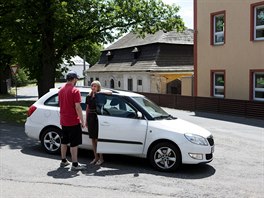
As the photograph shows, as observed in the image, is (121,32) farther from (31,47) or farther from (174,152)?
(174,152)

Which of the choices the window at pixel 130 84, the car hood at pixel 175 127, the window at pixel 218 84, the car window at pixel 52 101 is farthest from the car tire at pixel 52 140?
the window at pixel 130 84

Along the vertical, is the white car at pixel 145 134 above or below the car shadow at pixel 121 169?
above

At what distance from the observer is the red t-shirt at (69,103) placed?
7.27m

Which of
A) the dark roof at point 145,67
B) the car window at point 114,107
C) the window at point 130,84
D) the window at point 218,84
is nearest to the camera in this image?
the car window at point 114,107

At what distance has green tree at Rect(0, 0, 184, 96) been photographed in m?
16.2

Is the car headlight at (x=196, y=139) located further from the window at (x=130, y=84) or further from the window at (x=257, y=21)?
the window at (x=130, y=84)

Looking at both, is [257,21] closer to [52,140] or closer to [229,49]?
[229,49]

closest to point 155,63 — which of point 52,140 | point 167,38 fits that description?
point 167,38

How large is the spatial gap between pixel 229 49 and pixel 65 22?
10.1 metres

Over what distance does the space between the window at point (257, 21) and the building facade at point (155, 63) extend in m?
16.9

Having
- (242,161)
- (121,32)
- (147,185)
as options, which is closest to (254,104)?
(121,32)

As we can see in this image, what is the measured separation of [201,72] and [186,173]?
18.0m

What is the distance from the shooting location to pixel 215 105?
21516 mm

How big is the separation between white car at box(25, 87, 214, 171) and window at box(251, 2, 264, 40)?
538 inches
